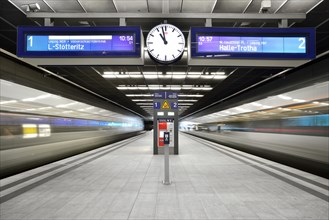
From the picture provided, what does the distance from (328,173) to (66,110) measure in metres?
9.63

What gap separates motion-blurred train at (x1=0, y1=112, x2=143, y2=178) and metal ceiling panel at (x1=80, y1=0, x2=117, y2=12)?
11.7ft

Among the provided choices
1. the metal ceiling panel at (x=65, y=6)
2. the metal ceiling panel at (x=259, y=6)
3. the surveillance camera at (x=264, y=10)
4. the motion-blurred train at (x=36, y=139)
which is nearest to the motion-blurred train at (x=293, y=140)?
the metal ceiling panel at (x=259, y=6)

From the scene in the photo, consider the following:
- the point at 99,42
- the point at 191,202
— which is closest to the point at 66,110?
the point at 99,42

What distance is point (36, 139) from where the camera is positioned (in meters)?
8.24

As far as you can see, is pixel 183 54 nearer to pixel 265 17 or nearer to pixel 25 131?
pixel 265 17

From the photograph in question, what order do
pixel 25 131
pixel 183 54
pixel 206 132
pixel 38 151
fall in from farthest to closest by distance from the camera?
pixel 206 132 → pixel 38 151 → pixel 25 131 → pixel 183 54

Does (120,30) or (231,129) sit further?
(231,129)

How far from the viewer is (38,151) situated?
27.3 feet

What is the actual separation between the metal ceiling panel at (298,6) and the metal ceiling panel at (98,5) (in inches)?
138

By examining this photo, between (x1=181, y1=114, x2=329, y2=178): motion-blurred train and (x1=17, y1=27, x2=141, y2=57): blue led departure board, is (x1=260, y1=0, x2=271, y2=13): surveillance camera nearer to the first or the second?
(x1=17, y1=27, x2=141, y2=57): blue led departure board

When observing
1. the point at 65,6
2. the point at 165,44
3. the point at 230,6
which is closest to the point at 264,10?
the point at 230,6

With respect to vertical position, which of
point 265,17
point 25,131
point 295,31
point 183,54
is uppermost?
point 265,17

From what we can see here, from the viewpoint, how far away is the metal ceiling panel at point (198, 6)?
16.2 feet

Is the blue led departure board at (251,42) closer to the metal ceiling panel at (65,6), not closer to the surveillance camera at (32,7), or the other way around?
the metal ceiling panel at (65,6)
